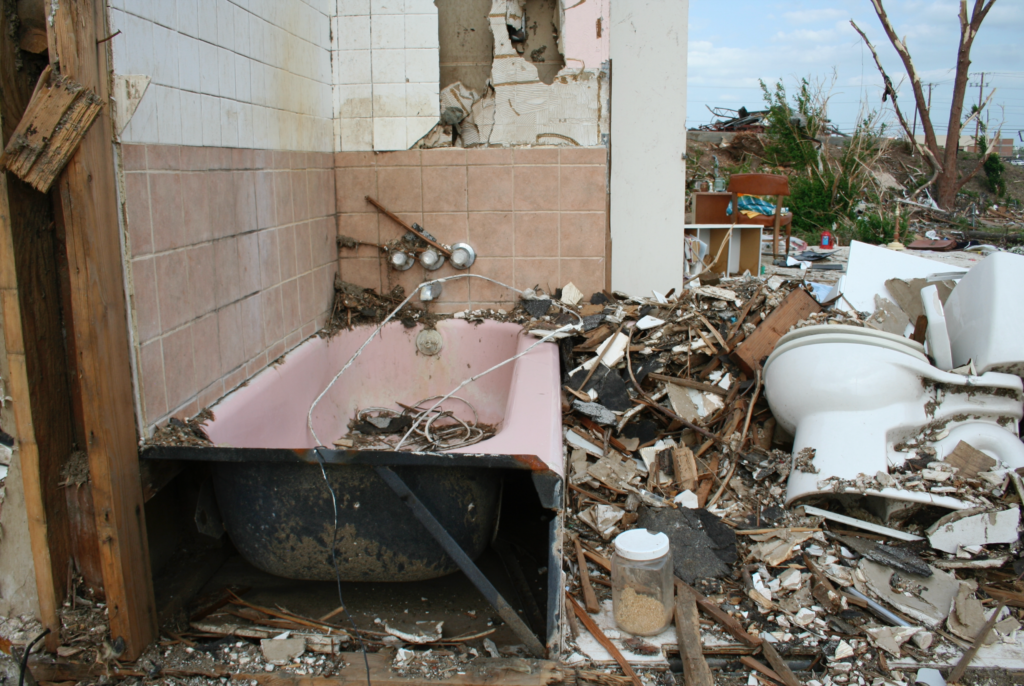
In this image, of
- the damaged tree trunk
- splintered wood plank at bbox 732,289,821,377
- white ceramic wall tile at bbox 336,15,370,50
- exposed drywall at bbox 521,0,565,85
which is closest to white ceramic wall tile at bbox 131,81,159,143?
white ceramic wall tile at bbox 336,15,370,50

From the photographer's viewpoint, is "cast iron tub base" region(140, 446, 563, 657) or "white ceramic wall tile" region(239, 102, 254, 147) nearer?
"cast iron tub base" region(140, 446, 563, 657)

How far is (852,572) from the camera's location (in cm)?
223

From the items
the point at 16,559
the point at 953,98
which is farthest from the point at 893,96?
the point at 16,559

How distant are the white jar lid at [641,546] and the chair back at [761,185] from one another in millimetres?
5140

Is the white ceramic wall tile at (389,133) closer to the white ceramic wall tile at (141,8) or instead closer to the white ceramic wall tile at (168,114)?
the white ceramic wall tile at (168,114)

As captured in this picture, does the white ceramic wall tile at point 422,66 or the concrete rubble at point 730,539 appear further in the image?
the white ceramic wall tile at point 422,66

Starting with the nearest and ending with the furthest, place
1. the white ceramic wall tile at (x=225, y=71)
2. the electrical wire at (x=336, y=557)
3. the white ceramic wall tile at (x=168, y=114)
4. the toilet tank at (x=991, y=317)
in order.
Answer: the electrical wire at (x=336, y=557)
the white ceramic wall tile at (x=168, y=114)
the white ceramic wall tile at (x=225, y=71)
the toilet tank at (x=991, y=317)

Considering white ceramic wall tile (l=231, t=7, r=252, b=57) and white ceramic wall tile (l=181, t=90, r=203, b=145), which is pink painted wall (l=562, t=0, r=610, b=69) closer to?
white ceramic wall tile (l=231, t=7, r=252, b=57)

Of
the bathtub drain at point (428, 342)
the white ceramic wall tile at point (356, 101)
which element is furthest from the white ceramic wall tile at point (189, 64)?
the bathtub drain at point (428, 342)

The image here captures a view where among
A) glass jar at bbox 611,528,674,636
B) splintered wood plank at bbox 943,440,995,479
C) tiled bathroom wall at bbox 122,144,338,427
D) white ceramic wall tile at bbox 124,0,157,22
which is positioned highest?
white ceramic wall tile at bbox 124,0,157,22

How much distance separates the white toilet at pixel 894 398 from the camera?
2506mm

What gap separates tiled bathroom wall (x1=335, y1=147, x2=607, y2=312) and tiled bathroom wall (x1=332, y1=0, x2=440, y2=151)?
0.38 feet

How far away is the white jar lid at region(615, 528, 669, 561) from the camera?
195 centimetres

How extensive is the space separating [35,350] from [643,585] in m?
1.63
